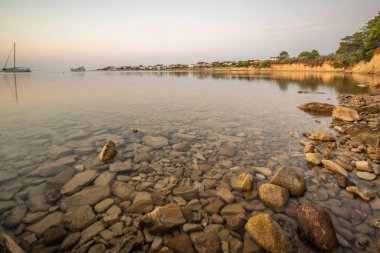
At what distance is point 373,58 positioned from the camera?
51938mm

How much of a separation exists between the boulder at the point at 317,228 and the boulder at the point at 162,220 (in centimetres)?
215

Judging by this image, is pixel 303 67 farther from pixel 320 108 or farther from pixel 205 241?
pixel 205 241

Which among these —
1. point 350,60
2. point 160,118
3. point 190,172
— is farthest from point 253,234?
point 350,60

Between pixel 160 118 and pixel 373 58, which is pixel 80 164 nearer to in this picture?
pixel 160 118

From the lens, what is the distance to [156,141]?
845 centimetres

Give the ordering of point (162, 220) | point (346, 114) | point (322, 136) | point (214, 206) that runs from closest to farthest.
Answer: point (162, 220)
point (214, 206)
point (322, 136)
point (346, 114)

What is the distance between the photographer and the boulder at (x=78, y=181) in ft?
16.5

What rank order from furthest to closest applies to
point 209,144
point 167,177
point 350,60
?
point 350,60 < point 209,144 < point 167,177

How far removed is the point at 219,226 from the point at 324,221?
70.3 inches

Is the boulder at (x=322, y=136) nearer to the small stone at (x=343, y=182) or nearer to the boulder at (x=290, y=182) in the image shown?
the small stone at (x=343, y=182)

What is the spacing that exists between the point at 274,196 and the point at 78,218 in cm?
412

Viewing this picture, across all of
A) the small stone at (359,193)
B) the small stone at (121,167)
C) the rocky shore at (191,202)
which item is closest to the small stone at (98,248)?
the rocky shore at (191,202)

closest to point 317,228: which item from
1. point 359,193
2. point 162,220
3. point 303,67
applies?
point 359,193

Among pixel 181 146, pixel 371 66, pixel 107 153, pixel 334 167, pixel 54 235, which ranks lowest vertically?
pixel 54 235
